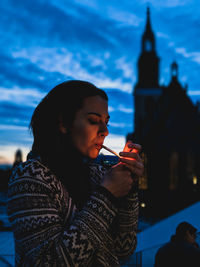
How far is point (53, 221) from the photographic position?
3.66 feet

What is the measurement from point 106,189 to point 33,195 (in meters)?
0.34

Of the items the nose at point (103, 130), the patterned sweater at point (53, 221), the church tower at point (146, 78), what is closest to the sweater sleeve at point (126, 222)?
the patterned sweater at point (53, 221)

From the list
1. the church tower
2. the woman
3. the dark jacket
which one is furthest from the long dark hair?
the church tower

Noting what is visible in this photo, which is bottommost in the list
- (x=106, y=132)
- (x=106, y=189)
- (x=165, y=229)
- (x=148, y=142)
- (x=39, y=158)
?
(x=165, y=229)

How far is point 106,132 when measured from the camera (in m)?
1.35

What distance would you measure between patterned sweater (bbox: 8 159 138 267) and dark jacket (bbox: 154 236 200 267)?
103 inches

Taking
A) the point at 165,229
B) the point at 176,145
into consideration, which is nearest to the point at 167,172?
the point at 176,145

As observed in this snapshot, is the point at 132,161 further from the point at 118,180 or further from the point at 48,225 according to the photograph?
the point at 48,225

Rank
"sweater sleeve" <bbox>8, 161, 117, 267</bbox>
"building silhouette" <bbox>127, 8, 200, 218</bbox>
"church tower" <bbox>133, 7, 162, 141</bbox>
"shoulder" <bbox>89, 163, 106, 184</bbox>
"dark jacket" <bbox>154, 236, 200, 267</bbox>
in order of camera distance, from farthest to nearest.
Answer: "church tower" <bbox>133, 7, 162, 141</bbox> → "building silhouette" <bbox>127, 8, 200, 218</bbox> → "dark jacket" <bbox>154, 236, 200, 267</bbox> → "shoulder" <bbox>89, 163, 106, 184</bbox> → "sweater sleeve" <bbox>8, 161, 117, 267</bbox>

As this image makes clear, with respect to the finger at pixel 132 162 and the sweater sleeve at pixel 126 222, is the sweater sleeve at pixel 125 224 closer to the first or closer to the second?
the sweater sleeve at pixel 126 222

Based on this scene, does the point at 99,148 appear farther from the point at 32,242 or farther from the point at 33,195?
the point at 32,242

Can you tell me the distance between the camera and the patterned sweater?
105 cm

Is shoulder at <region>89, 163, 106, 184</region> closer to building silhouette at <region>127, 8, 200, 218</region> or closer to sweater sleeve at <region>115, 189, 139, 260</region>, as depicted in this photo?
sweater sleeve at <region>115, 189, 139, 260</region>

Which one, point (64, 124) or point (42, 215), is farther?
point (64, 124)
